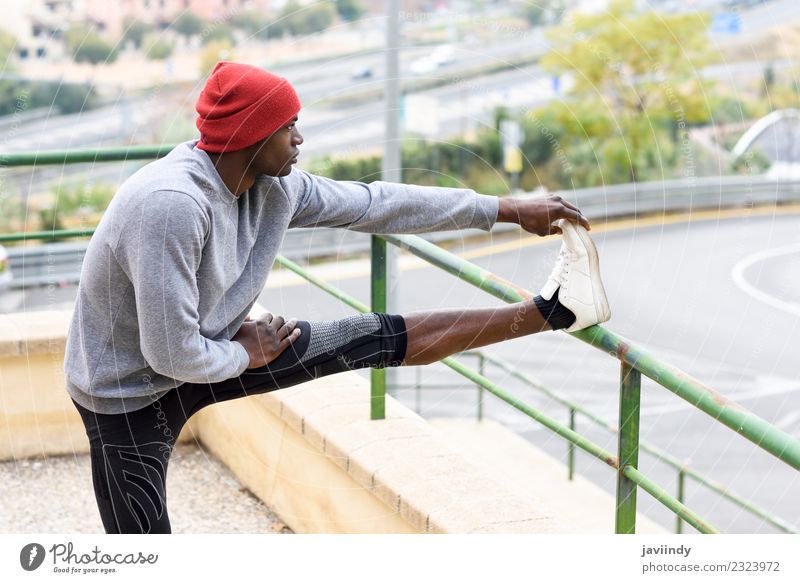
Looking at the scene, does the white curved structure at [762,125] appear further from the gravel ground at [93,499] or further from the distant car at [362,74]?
the gravel ground at [93,499]

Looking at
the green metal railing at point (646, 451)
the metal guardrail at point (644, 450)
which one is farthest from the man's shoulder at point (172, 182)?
the metal guardrail at point (644, 450)

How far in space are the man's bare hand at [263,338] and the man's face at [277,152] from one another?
35 centimetres

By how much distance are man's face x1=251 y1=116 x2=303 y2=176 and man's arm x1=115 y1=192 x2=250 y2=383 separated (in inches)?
8.5

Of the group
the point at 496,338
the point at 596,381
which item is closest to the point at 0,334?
the point at 496,338

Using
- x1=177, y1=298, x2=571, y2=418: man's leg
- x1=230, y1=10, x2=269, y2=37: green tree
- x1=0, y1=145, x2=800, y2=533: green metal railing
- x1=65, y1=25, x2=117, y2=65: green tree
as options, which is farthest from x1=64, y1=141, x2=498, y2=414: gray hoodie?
x1=230, y1=10, x2=269, y2=37: green tree

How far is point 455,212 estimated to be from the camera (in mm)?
2971

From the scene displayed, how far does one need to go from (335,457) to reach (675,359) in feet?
38.3

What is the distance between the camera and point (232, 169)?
258 cm

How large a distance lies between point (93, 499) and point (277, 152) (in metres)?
1.98

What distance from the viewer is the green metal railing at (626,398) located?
7.98 ft

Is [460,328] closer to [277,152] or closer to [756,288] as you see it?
[277,152]

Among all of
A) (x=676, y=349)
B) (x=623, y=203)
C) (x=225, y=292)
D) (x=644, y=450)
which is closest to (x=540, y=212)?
(x=225, y=292)

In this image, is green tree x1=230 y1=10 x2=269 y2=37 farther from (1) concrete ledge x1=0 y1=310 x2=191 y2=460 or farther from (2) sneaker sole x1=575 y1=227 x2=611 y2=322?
(2) sneaker sole x1=575 y1=227 x2=611 y2=322

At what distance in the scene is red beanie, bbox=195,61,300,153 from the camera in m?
2.53
